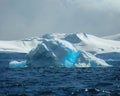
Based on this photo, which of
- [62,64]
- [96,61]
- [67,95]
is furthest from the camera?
[96,61]

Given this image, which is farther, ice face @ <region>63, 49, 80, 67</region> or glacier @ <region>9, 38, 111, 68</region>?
ice face @ <region>63, 49, 80, 67</region>

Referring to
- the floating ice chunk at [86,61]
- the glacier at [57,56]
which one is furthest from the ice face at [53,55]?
the floating ice chunk at [86,61]

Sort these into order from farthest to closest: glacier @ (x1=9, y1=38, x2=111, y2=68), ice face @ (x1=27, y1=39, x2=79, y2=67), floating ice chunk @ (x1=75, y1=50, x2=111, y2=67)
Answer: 1. floating ice chunk @ (x1=75, y1=50, x2=111, y2=67)
2. glacier @ (x1=9, y1=38, x2=111, y2=68)
3. ice face @ (x1=27, y1=39, x2=79, y2=67)

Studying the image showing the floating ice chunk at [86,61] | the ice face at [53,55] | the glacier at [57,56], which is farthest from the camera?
the floating ice chunk at [86,61]

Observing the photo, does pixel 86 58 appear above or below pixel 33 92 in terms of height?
above

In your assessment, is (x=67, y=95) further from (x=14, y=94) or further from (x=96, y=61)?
(x=96, y=61)

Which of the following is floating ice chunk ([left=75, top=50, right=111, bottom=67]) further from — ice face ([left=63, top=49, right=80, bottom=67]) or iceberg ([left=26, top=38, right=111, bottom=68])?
ice face ([left=63, top=49, right=80, bottom=67])

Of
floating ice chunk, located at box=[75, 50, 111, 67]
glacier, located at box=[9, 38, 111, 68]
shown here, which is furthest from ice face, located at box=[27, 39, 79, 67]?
floating ice chunk, located at box=[75, 50, 111, 67]

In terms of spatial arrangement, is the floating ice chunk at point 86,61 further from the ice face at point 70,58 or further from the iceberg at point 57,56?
the ice face at point 70,58

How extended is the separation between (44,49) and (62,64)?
19.5ft

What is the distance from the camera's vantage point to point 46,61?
371 feet

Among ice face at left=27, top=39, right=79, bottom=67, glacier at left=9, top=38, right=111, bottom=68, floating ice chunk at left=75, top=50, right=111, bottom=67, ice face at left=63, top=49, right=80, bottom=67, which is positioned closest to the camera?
ice face at left=27, top=39, right=79, bottom=67

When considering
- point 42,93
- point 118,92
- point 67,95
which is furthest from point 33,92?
point 118,92

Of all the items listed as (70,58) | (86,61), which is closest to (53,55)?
(70,58)
